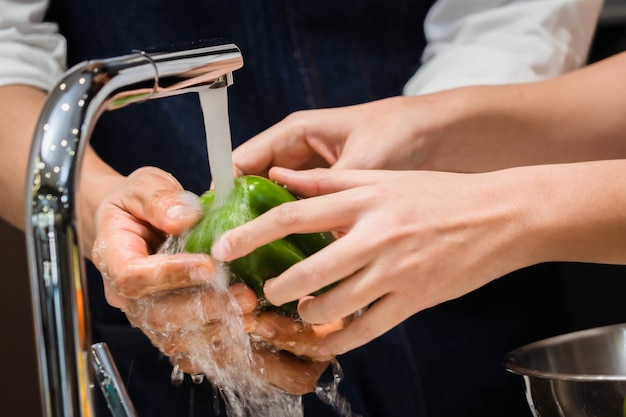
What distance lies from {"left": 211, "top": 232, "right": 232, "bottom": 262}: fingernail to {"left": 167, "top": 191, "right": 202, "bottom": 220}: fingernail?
0.23ft

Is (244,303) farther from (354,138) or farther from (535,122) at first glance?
(535,122)

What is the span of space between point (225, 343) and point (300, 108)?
0.51 m

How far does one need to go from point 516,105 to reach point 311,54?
310mm

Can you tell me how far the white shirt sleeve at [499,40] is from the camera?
1.25 meters

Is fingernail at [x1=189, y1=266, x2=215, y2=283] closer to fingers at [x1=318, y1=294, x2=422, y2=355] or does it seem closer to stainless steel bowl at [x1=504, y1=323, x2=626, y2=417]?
fingers at [x1=318, y1=294, x2=422, y2=355]

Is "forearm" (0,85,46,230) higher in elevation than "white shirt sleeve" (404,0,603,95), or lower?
lower

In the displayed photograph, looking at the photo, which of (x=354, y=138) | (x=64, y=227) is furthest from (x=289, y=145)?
(x=64, y=227)

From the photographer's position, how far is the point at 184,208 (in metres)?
0.82

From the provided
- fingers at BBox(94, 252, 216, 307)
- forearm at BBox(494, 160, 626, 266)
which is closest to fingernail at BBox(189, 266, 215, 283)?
fingers at BBox(94, 252, 216, 307)

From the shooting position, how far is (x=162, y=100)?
1254 millimetres

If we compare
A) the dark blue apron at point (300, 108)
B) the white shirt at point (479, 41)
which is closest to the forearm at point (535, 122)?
the white shirt at point (479, 41)

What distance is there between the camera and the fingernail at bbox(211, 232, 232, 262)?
2.45 feet

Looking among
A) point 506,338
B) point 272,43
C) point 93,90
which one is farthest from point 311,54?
point 93,90

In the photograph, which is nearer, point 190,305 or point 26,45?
point 190,305
